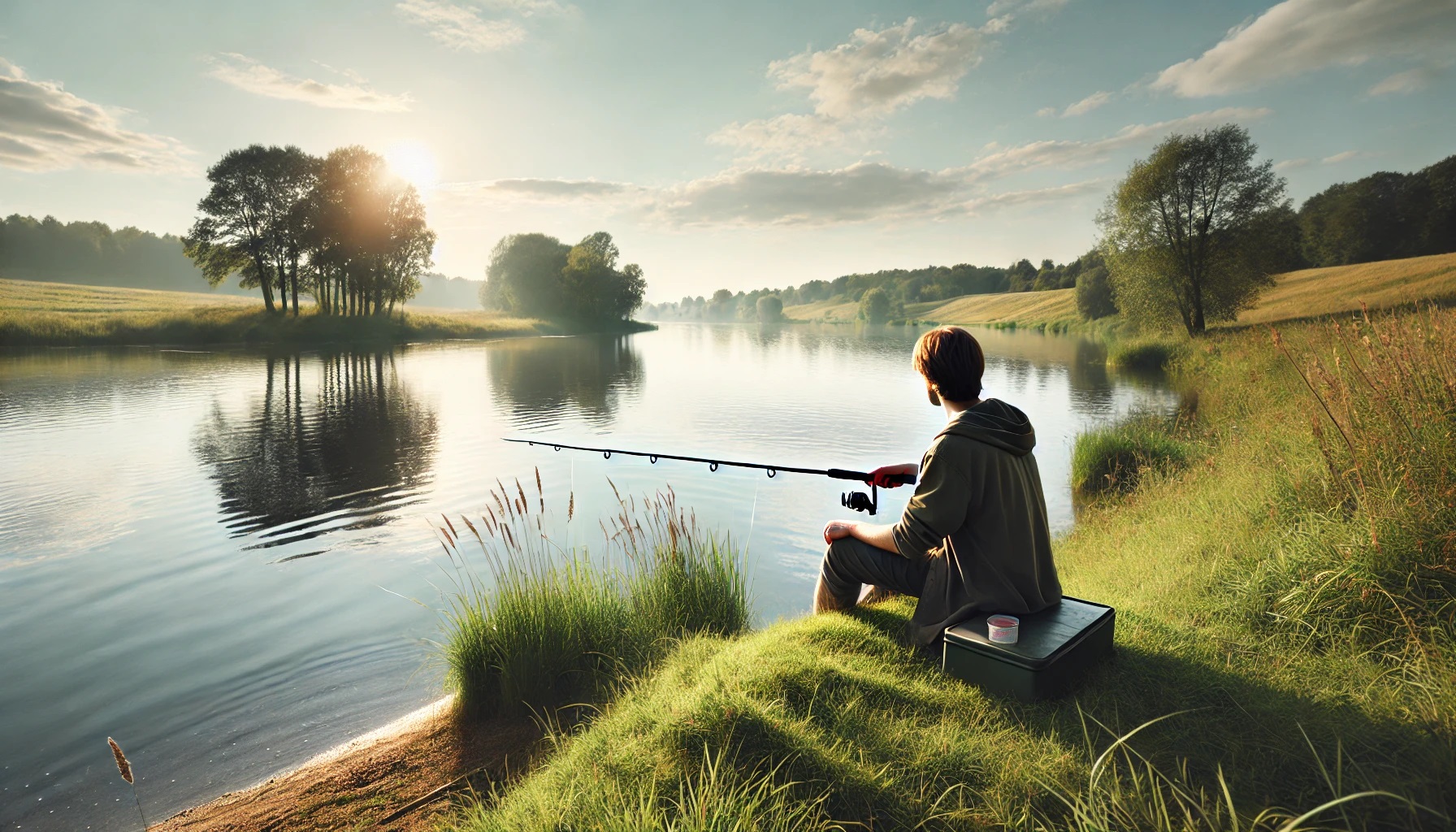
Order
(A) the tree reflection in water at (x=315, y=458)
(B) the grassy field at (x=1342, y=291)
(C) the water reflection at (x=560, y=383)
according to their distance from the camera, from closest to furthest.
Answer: (A) the tree reflection in water at (x=315, y=458) → (C) the water reflection at (x=560, y=383) → (B) the grassy field at (x=1342, y=291)

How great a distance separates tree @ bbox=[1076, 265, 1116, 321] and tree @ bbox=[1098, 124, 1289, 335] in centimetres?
3522

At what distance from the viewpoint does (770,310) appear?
596ft

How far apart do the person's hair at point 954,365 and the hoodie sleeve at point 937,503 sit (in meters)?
0.40

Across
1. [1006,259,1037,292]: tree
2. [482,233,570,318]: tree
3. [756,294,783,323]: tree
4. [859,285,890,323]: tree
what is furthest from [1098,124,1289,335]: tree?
[756,294,783,323]: tree

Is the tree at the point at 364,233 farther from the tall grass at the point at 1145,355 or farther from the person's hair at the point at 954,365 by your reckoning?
the person's hair at the point at 954,365

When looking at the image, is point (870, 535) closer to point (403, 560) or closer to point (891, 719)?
point (891, 719)

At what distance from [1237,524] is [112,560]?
454 inches

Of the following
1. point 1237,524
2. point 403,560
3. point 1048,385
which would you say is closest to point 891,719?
point 1237,524

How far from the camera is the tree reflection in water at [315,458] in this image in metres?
9.81

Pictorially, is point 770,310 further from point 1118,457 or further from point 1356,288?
point 1118,457

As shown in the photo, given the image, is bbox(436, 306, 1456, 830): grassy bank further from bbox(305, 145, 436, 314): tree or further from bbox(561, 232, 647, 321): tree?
bbox(561, 232, 647, 321): tree

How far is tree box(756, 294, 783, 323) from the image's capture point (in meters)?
181

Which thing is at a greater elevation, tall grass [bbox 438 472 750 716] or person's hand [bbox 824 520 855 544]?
person's hand [bbox 824 520 855 544]

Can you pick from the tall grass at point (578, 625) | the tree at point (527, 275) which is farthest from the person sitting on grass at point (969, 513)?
the tree at point (527, 275)
